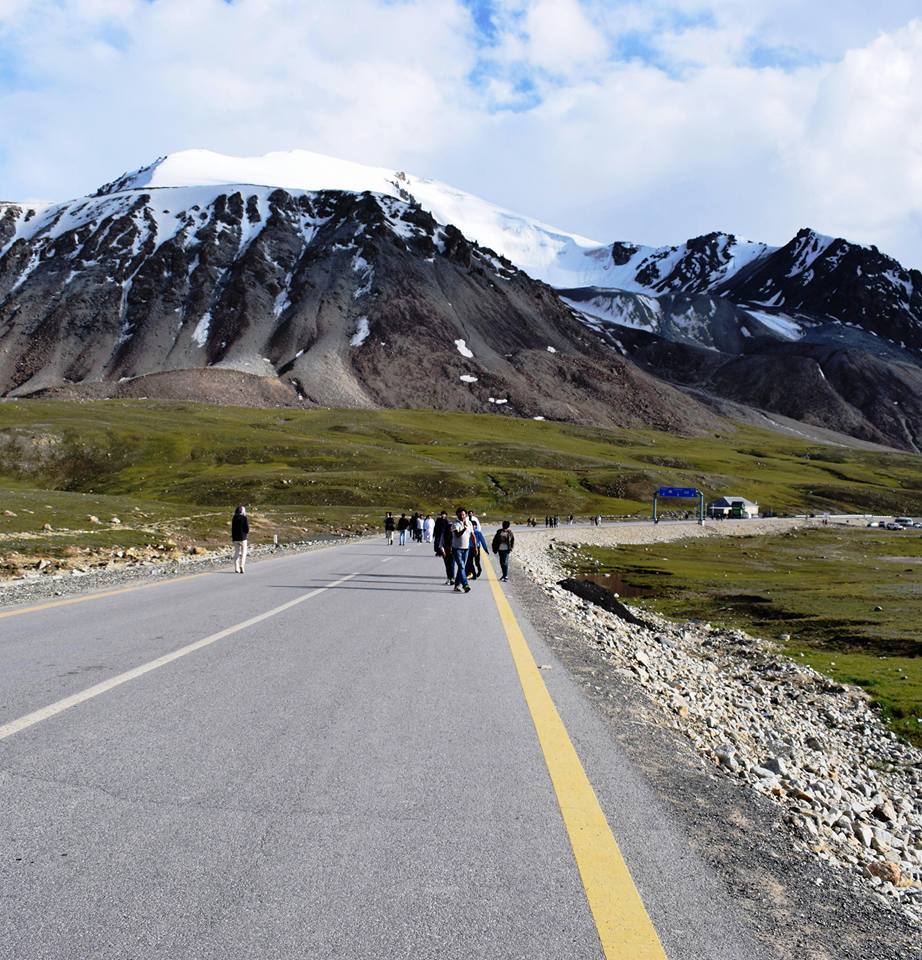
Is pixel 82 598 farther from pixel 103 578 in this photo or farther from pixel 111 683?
pixel 111 683

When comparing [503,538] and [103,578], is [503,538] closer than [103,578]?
No

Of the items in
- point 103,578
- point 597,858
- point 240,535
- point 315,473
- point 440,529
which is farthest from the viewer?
point 315,473

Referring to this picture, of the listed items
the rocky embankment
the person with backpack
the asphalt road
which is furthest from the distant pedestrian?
the asphalt road

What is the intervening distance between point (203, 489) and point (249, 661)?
82964 mm

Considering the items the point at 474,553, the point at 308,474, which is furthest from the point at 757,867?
the point at 308,474

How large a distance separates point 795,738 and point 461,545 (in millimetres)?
12324

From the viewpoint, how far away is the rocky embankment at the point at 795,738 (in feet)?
20.8

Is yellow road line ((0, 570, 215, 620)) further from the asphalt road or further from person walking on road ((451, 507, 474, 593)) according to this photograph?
person walking on road ((451, 507, 474, 593))

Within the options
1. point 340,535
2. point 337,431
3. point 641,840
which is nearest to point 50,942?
point 641,840

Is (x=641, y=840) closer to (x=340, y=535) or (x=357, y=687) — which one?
(x=357, y=687)

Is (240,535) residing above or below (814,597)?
above

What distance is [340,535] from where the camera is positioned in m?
64.0

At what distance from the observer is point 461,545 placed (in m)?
23.7

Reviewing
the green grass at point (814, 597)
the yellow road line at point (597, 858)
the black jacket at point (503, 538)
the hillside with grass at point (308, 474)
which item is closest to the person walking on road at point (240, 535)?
the hillside with grass at point (308, 474)
